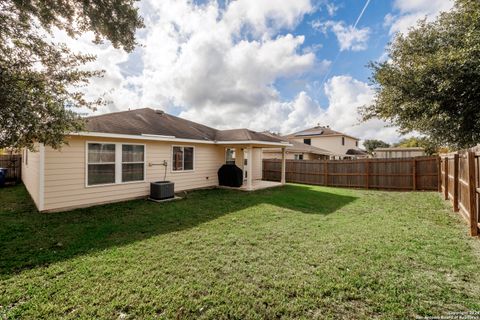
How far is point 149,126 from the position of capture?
10133 mm

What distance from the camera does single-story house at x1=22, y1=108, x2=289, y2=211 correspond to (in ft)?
23.0

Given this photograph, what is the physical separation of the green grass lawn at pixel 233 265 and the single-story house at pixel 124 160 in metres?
1.00

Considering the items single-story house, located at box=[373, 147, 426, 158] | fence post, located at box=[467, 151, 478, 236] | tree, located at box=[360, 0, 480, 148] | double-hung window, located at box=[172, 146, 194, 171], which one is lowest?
fence post, located at box=[467, 151, 478, 236]

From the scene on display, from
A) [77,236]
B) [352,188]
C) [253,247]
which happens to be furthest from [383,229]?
[352,188]

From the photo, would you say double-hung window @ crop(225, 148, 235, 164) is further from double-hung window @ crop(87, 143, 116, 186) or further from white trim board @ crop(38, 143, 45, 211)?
white trim board @ crop(38, 143, 45, 211)

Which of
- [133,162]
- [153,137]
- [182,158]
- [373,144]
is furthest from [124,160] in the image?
[373,144]

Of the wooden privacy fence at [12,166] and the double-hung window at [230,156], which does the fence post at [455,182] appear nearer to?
the double-hung window at [230,156]

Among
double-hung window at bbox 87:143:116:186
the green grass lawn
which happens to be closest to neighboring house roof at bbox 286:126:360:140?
the green grass lawn

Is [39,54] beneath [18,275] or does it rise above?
above

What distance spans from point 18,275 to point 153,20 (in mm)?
7580

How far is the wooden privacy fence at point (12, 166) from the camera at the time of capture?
13.4 metres

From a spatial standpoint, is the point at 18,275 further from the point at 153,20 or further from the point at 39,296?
the point at 153,20

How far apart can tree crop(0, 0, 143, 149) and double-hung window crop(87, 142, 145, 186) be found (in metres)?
2.56

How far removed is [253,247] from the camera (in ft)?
14.8
